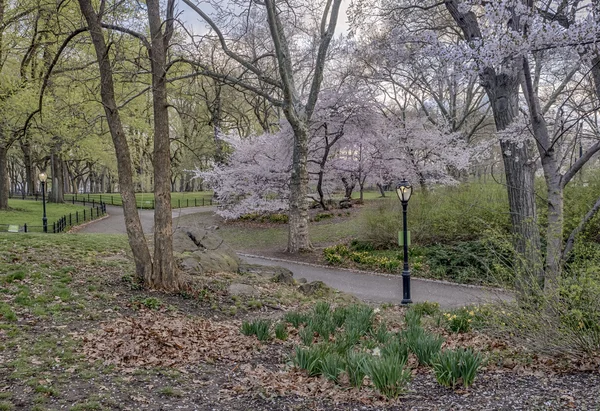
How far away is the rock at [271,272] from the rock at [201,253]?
0.26 metres

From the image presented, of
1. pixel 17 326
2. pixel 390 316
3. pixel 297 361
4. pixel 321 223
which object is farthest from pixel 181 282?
pixel 321 223

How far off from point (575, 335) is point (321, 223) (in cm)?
1834

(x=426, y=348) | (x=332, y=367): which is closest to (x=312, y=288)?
(x=426, y=348)

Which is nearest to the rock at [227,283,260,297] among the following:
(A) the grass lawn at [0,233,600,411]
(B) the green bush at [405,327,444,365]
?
(A) the grass lawn at [0,233,600,411]

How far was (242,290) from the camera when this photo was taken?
28.1ft

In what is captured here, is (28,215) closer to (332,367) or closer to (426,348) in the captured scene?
(332,367)

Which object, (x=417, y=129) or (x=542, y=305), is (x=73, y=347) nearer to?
(x=542, y=305)

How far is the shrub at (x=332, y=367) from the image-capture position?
12.2ft

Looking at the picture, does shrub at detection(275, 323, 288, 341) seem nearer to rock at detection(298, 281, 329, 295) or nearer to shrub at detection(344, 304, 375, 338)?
shrub at detection(344, 304, 375, 338)

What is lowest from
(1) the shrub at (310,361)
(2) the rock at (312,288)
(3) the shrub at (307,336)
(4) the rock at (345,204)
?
(2) the rock at (312,288)

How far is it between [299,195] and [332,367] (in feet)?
39.4

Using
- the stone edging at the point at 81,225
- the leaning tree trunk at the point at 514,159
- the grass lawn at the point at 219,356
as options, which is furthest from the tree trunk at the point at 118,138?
the stone edging at the point at 81,225

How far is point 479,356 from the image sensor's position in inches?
137

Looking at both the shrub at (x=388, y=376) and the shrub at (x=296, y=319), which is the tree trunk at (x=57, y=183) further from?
the shrub at (x=388, y=376)
